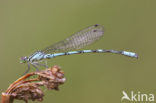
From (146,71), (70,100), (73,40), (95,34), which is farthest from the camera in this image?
(146,71)

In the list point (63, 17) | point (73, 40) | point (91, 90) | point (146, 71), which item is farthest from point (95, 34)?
point (63, 17)

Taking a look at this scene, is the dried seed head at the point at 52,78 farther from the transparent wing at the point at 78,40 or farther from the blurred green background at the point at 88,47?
the blurred green background at the point at 88,47

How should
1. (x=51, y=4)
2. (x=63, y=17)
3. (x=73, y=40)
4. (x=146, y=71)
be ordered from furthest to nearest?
(x=51, y=4) → (x=63, y=17) → (x=146, y=71) → (x=73, y=40)

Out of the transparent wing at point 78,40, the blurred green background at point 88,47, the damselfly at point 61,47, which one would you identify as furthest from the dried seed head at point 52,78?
the blurred green background at point 88,47

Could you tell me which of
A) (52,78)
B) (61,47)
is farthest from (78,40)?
(52,78)

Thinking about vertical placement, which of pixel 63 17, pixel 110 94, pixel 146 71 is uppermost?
pixel 63 17

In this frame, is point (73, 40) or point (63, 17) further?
point (63, 17)

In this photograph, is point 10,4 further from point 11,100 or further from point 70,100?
point 11,100
